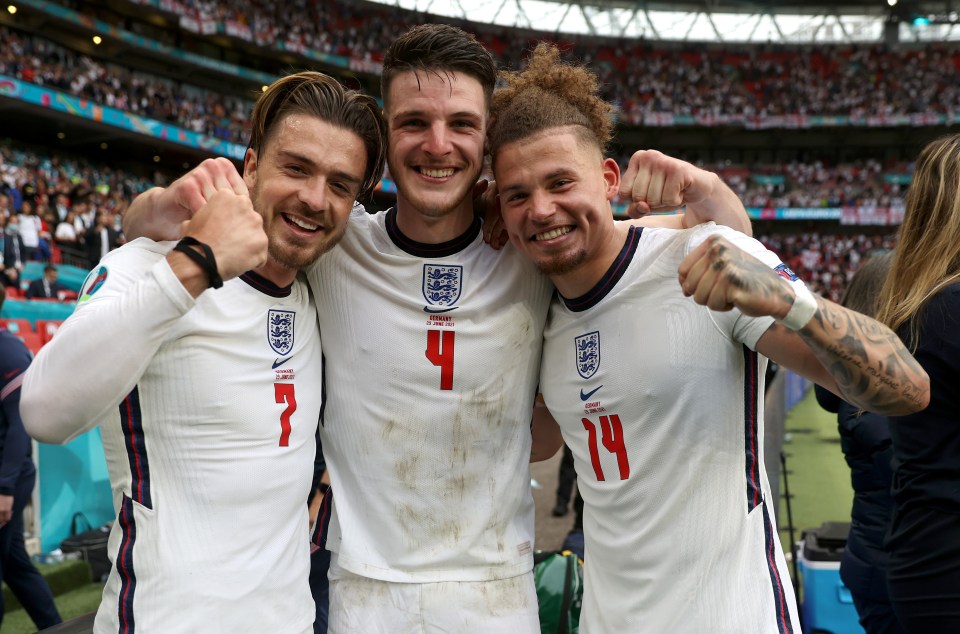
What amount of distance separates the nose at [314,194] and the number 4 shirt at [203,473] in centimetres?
31

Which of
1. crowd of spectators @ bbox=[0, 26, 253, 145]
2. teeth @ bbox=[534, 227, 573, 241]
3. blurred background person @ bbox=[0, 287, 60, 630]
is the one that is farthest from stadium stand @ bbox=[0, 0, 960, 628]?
teeth @ bbox=[534, 227, 573, 241]

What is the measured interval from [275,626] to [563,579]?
173 cm

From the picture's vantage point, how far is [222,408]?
2.12 m

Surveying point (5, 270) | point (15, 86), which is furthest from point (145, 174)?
point (5, 270)

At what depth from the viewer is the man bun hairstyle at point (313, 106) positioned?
2459mm

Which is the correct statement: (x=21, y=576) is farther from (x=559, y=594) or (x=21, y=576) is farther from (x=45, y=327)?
(x=559, y=594)

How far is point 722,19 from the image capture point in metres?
46.8

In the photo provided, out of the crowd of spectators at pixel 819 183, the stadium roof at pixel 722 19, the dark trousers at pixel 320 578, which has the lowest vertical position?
the dark trousers at pixel 320 578

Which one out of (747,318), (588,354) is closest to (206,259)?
(588,354)

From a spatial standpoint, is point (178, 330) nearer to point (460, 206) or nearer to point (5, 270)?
point (460, 206)

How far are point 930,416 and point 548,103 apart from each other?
4.91 ft

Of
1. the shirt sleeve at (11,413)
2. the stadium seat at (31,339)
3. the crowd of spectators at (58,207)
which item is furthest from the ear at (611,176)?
the crowd of spectators at (58,207)

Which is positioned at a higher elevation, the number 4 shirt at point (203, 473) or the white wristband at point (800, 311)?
the white wristband at point (800, 311)

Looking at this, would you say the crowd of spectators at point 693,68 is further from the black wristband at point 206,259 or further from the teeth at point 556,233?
the black wristband at point 206,259
